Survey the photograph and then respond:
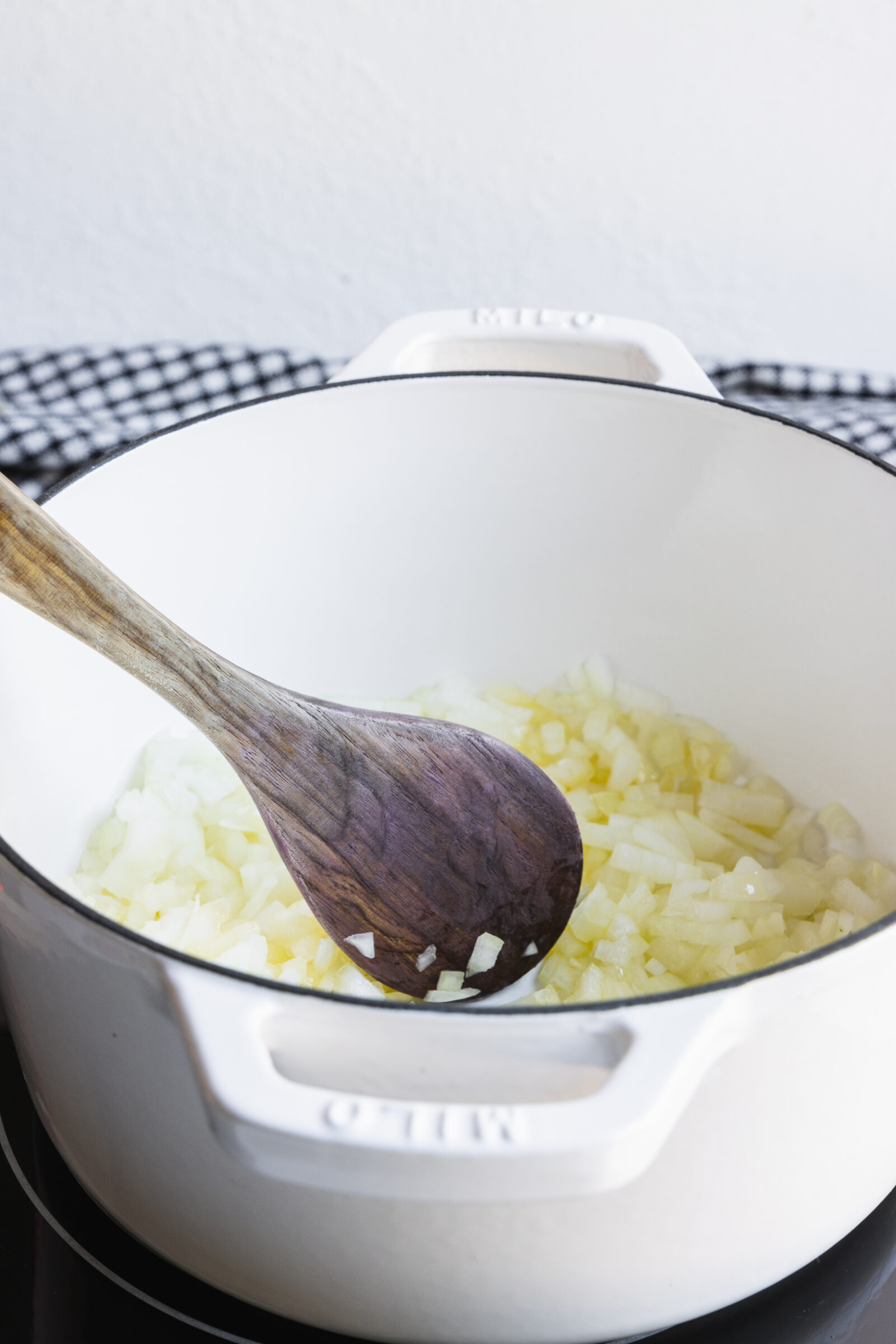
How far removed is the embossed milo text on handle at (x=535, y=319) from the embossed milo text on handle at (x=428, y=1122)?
0.70 m

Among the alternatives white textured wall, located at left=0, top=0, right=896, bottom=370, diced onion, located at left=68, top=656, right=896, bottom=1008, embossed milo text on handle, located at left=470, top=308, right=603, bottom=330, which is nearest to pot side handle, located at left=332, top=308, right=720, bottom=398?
embossed milo text on handle, located at left=470, top=308, right=603, bottom=330

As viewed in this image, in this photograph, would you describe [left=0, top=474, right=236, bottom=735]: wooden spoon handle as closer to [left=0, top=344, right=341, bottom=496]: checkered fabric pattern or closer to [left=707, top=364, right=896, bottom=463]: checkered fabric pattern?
[left=0, top=344, right=341, bottom=496]: checkered fabric pattern

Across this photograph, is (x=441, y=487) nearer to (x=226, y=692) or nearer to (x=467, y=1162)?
(x=226, y=692)

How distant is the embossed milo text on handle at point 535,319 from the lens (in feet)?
3.24

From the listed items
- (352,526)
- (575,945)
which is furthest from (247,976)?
(352,526)

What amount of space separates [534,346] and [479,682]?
0.30m

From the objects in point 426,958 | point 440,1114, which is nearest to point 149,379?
point 426,958

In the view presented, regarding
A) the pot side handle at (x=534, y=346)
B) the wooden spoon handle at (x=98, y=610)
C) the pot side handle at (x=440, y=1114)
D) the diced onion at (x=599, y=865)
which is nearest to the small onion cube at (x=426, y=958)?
the diced onion at (x=599, y=865)

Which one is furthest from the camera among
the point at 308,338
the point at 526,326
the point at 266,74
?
the point at 308,338

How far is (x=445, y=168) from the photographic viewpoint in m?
1.49

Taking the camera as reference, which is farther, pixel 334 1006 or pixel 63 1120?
pixel 63 1120

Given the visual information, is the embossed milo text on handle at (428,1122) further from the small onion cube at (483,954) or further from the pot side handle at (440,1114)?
the small onion cube at (483,954)

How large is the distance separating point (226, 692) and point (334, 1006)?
1.07ft

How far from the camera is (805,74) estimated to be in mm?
1433
